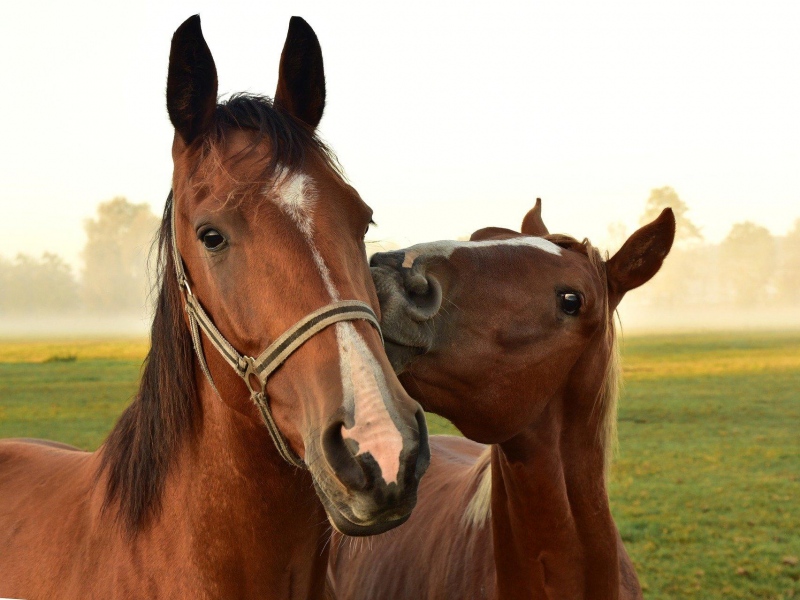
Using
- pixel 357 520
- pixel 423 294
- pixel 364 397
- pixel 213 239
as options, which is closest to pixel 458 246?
pixel 423 294

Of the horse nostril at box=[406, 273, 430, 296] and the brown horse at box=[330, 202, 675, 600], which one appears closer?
the horse nostril at box=[406, 273, 430, 296]

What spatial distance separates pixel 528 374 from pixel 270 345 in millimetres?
1169

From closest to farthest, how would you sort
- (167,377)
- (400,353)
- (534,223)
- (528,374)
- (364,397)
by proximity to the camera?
(364,397) < (167,377) < (400,353) < (528,374) < (534,223)

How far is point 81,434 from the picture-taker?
12648mm

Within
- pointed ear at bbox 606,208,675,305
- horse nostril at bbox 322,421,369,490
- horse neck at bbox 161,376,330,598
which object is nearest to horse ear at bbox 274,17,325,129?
horse neck at bbox 161,376,330,598

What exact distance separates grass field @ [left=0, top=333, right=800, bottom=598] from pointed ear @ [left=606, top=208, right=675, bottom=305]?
4.11 m

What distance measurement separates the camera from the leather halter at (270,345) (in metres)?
1.76

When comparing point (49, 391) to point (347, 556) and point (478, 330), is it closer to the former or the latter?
point (347, 556)

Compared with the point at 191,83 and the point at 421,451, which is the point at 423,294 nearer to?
the point at 421,451

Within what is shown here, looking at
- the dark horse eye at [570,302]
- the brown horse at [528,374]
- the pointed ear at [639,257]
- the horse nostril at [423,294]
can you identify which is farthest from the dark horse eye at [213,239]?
the pointed ear at [639,257]

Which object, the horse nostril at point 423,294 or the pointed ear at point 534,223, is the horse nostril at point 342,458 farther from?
the pointed ear at point 534,223

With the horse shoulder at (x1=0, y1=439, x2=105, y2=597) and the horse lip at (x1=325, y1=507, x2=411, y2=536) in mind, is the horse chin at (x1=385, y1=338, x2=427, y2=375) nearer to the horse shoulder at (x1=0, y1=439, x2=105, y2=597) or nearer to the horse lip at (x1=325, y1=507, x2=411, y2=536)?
the horse lip at (x1=325, y1=507, x2=411, y2=536)

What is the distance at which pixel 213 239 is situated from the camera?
1.94 metres

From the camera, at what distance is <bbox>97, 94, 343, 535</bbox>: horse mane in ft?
6.95
